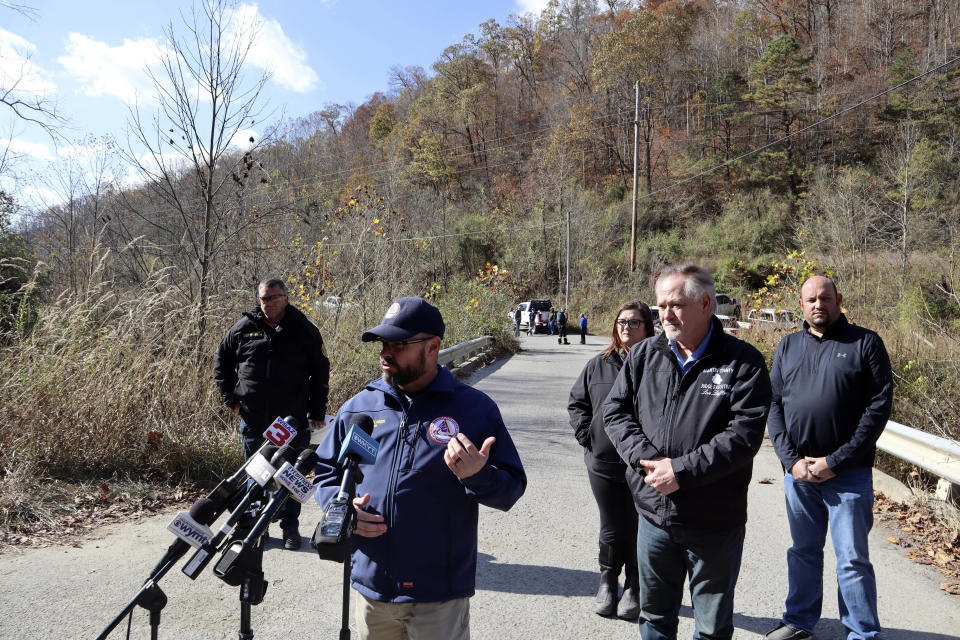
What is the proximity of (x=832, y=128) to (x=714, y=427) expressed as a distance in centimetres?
5203

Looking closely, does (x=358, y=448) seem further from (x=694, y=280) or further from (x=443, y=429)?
(x=694, y=280)

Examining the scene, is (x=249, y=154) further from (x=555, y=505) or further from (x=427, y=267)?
(x=427, y=267)

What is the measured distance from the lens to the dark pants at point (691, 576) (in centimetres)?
278

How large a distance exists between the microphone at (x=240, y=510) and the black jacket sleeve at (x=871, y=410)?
10.0 feet

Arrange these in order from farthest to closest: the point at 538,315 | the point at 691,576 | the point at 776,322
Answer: the point at 538,315 < the point at 776,322 < the point at 691,576

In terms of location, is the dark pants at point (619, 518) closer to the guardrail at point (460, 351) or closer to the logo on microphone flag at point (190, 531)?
the logo on microphone flag at point (190, 531)

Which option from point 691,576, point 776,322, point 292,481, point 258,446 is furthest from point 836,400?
point 776,322

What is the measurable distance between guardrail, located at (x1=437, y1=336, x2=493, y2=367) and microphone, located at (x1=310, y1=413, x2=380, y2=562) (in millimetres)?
9420

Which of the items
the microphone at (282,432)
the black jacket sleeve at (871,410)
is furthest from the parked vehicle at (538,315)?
the microphone at (282,432)

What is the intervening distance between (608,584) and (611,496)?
56 centimetres

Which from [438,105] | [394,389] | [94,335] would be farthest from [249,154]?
[438,105]

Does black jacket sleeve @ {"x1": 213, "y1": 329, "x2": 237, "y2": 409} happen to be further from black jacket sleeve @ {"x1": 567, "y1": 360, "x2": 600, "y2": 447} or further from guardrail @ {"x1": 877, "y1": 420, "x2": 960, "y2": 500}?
guardrail @ {"x1": 877, "y1": 420, "x2": 960, "y2": 500}

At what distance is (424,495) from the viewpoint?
2.25 m

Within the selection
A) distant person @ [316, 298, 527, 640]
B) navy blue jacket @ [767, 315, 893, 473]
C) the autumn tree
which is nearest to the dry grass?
distant person @ [316, 298, 527, 640]
